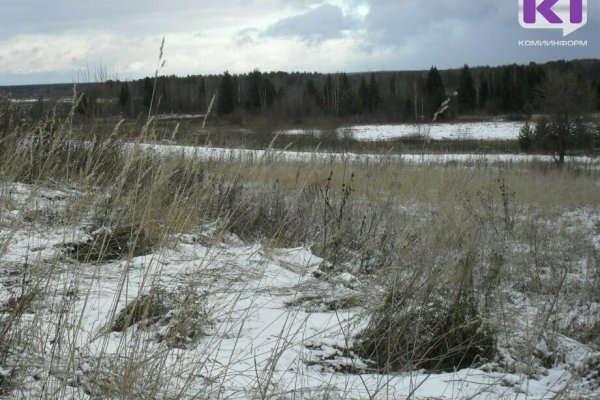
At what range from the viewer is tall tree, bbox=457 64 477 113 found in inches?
2589

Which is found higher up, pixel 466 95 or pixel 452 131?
pixel 466 95

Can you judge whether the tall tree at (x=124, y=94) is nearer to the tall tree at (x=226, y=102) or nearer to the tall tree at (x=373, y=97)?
the tall tree at (x=226, y=102)

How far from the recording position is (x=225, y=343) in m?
2.75

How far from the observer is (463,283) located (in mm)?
3287

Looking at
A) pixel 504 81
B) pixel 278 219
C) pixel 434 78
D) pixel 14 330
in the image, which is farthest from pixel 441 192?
pixel 504 81

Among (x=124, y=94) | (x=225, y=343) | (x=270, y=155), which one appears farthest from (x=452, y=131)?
(x=225, y=343)

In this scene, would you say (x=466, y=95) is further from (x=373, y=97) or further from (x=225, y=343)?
(x=225, y=343)

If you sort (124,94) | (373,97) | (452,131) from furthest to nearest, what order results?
(373,97), (452,131), (124,94)

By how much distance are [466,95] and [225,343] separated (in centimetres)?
6796

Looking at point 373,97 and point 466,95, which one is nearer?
point 373,97

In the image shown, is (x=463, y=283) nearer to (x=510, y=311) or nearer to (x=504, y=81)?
(x=510, y=311)

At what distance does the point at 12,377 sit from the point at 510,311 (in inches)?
117

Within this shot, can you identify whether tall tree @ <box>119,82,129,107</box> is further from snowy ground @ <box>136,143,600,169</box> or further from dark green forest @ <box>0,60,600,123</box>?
dark green forest @ <box>0,60,600,123</box>

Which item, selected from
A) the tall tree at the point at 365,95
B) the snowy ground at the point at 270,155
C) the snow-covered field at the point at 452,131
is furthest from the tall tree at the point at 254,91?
the snowy ground at the point at 270,155
